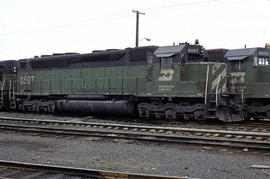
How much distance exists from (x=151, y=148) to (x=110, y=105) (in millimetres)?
7245

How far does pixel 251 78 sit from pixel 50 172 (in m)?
10.8

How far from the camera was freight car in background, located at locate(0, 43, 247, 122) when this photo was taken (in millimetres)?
12594

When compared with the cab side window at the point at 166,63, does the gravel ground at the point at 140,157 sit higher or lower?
lower

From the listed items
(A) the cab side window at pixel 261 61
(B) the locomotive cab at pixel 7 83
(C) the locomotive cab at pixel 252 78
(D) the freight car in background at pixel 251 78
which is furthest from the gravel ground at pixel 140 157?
(B) the locomotive cab at pixel 7 83

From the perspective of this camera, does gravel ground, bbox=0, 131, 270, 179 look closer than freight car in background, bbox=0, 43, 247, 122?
Yes

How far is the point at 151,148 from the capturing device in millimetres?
7727

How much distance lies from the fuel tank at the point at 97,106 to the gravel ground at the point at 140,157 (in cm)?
545

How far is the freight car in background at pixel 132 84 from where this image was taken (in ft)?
41.3

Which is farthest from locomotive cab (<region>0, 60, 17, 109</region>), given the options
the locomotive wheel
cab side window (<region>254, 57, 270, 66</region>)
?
cab side window (<region>254, 57, 270, 66</region>)

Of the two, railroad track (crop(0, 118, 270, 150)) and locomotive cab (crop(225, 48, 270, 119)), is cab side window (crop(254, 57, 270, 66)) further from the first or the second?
railroad track (crop(0, 118, 270, 150))

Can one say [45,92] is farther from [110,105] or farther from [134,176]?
[134,176]

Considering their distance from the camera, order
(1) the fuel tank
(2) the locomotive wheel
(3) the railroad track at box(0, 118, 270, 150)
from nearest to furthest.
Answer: (3) the railroad track at box(0, 118, 270, 150) < (2) the locomotive wheel < (1) the fuel tank

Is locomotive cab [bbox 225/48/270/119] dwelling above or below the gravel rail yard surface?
above

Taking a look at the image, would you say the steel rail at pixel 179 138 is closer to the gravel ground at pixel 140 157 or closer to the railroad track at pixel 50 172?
the gravel ground at pixel 140 157
